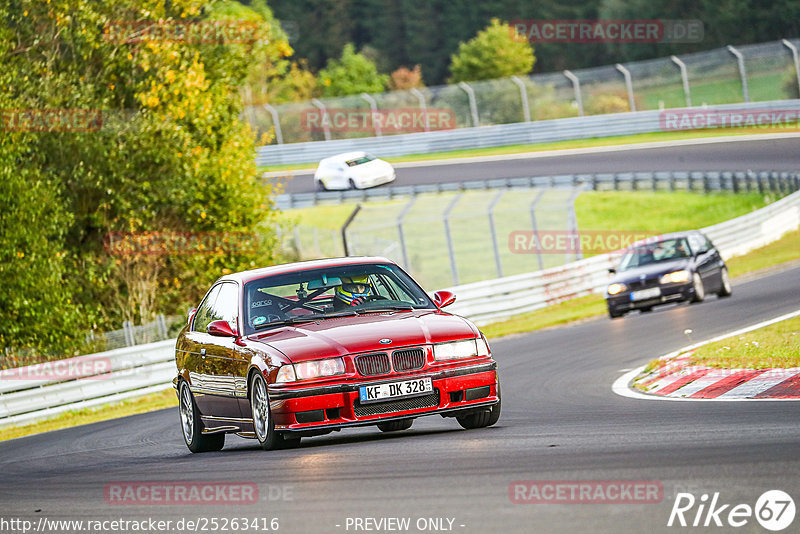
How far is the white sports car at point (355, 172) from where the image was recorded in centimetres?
4631

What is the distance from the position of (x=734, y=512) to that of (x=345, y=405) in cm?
387

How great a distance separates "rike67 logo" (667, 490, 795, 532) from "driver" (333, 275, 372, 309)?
466 cm

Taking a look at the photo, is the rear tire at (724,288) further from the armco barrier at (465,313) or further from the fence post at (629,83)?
the fence post at (629,83)

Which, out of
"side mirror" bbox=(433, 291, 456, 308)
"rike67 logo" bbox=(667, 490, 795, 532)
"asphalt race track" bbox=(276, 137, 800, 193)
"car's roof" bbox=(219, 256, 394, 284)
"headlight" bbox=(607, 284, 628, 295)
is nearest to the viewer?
"rike67 logo" bbox=(667, 490, 795, 532)

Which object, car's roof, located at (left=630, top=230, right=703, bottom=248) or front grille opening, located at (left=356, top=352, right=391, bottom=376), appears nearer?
front grille opening, located at (left=356, top=352, right=391, bottom=376)

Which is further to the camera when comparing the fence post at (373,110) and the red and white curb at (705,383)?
the fence post at (373,110)

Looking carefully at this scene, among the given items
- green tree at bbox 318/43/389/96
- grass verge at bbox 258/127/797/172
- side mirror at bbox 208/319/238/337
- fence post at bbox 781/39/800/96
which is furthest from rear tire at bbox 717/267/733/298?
green tree at bbox 318/43/389/96

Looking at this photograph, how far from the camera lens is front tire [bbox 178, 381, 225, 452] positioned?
10734 mm

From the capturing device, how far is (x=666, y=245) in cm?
2231

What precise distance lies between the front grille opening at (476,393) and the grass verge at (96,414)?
9924 millimetres

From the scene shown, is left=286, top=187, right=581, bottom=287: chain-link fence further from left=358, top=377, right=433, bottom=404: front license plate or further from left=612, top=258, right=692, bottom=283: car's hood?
left=358, top=377, right=433, bottom=404: front license plate

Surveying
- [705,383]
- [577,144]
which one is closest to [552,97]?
[577,144]

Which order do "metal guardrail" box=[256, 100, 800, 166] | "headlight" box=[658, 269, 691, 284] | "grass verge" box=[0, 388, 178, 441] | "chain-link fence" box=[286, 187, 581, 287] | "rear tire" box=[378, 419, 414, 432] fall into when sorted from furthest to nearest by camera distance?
1. "metal guardrail" box=[256, 100, 800, 166]
2. "chain-link fence" box=[286, 187, 581, 287]
3. "headlight" box=[658, 269, 691, 284]
4. "grass verge" box=[0, 388, 178, 441]
5. "rear tire" box=[378, 419, 414, 432]

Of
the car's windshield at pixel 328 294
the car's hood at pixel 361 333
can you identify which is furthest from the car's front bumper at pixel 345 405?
the car's windshield at pixel 328 294
